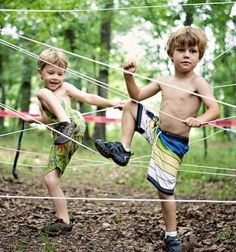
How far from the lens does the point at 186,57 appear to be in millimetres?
3062

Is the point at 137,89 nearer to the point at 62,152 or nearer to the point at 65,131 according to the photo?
the point at 65,131

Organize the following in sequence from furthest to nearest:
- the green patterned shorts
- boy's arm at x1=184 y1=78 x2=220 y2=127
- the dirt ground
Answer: the green patterned shorts < the dirt ground < boy's arm at x1=184 y1=78 x2=220 y2=127

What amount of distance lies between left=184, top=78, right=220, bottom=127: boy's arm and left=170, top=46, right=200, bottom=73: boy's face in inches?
5.0

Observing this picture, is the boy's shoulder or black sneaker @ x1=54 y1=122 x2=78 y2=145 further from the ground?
the boy's shoulder

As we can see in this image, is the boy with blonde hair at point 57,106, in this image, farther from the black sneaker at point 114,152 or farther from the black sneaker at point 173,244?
the black sneaker at point 173,244

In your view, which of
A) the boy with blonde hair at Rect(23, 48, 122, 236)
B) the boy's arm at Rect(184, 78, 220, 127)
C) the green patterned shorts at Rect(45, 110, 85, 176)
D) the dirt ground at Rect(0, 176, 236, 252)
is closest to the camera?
the boy's arm at Rect(184, 78, 220, 127)

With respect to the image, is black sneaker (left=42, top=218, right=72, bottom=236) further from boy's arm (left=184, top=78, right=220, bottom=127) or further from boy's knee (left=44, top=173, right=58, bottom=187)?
boy's arm (left=184, top=78, right=220, bottom=127)

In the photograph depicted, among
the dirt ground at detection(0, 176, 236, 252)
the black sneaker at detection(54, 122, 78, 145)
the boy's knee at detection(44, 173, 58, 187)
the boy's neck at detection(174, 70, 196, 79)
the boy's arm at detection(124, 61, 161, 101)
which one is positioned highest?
the boy's neck at detection(174, 70, 196, 79)

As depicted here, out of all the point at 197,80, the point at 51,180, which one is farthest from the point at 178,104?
the point at 51,180

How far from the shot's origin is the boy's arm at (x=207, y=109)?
2816 mm

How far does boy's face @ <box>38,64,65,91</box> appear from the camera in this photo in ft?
11.7

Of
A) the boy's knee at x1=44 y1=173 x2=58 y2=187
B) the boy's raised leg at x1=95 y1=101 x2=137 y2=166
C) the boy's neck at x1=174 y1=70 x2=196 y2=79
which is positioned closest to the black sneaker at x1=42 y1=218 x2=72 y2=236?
the boy's knee at x1=44 y1=173 x2=58 y2=187

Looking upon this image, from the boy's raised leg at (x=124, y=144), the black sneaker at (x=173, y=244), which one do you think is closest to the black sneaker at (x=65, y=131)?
the boy's raised leg at (x=124, y=144)

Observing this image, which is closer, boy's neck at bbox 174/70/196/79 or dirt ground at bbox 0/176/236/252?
boy's neck at bbox 174/70/196/79
